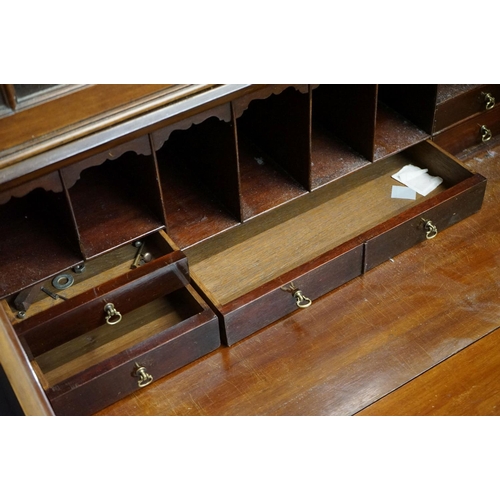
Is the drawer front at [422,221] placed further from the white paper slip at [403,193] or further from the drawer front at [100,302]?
the drawer front at [100,302]

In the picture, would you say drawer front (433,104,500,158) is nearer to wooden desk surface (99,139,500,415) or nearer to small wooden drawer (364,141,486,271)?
small wooden drawer (364,141,486,271)

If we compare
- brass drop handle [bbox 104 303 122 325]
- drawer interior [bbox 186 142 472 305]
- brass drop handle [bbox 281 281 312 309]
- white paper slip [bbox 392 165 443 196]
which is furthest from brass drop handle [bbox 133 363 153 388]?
white paper slip [bbox 392 165 443 196]

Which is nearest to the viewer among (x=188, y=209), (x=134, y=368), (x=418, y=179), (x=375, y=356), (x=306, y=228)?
(x=134, y=368)

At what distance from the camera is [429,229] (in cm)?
213

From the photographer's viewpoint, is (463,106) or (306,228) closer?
(306,228)

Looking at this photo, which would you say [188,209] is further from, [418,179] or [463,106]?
[463,106]

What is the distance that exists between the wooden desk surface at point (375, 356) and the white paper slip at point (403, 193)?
175 millimetres

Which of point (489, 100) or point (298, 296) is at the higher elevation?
point (489, 100)

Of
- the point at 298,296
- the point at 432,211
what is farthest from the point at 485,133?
the point at 298,296

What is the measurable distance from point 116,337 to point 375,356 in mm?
583

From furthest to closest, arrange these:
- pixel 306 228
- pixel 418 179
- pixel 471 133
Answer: pixel 471 133
pixel 418 179
pixel 306 228

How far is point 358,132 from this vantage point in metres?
2.15

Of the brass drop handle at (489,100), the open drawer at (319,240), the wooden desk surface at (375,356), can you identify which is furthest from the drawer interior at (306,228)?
the brass drop handle at (489,100)

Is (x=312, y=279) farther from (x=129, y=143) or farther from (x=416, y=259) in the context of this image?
(x=129, y=143)
